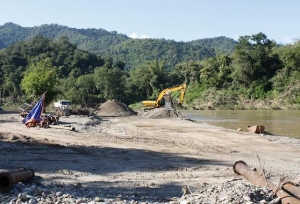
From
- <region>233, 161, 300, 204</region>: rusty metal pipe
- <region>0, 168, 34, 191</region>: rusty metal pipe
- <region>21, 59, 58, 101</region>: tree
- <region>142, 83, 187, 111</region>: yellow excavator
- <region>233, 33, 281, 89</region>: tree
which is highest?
<region>233, 33, 281, 89</region>: tree

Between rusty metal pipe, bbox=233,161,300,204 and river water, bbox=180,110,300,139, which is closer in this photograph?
rusty metal pipe, bbox=233,161,300,204

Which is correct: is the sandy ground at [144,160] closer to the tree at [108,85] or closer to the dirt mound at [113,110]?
the dirt mound at [113,110]

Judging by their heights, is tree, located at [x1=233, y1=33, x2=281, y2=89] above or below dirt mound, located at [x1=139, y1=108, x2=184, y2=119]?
above

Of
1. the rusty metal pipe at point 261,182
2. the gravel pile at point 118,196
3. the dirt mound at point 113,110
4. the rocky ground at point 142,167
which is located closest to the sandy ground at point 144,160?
the rocky ground at point 142,167

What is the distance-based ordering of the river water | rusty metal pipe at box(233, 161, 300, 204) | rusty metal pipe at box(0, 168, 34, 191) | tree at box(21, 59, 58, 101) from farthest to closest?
tree at box(21, 59, 58, 101)
the river water
rusty metal pipe at box(0, 168, 34, 191)
rusty metal pipe at box(233, 161, 300, 204)

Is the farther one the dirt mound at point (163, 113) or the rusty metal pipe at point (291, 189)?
the dirt mound at point (163, 113)

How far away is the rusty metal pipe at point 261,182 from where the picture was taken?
25.5 ft

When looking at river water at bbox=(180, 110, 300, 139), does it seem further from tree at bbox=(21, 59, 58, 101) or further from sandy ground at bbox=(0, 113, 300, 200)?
tree at bbox=(21, 59, 58, 101)

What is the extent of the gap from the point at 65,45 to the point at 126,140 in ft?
360

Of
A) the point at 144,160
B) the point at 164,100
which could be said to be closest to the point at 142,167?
the point at 144,160

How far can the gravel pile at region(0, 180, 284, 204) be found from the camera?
7.91 m

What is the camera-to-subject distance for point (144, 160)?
13.7m

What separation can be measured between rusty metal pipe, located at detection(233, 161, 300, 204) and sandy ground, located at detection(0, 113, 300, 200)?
38cm

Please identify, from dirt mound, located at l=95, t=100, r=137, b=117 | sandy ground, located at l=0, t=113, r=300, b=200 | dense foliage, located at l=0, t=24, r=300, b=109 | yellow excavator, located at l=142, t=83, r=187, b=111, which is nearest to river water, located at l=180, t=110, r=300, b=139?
yellow excavator, located at l=142, t=83, r=187, b=111
